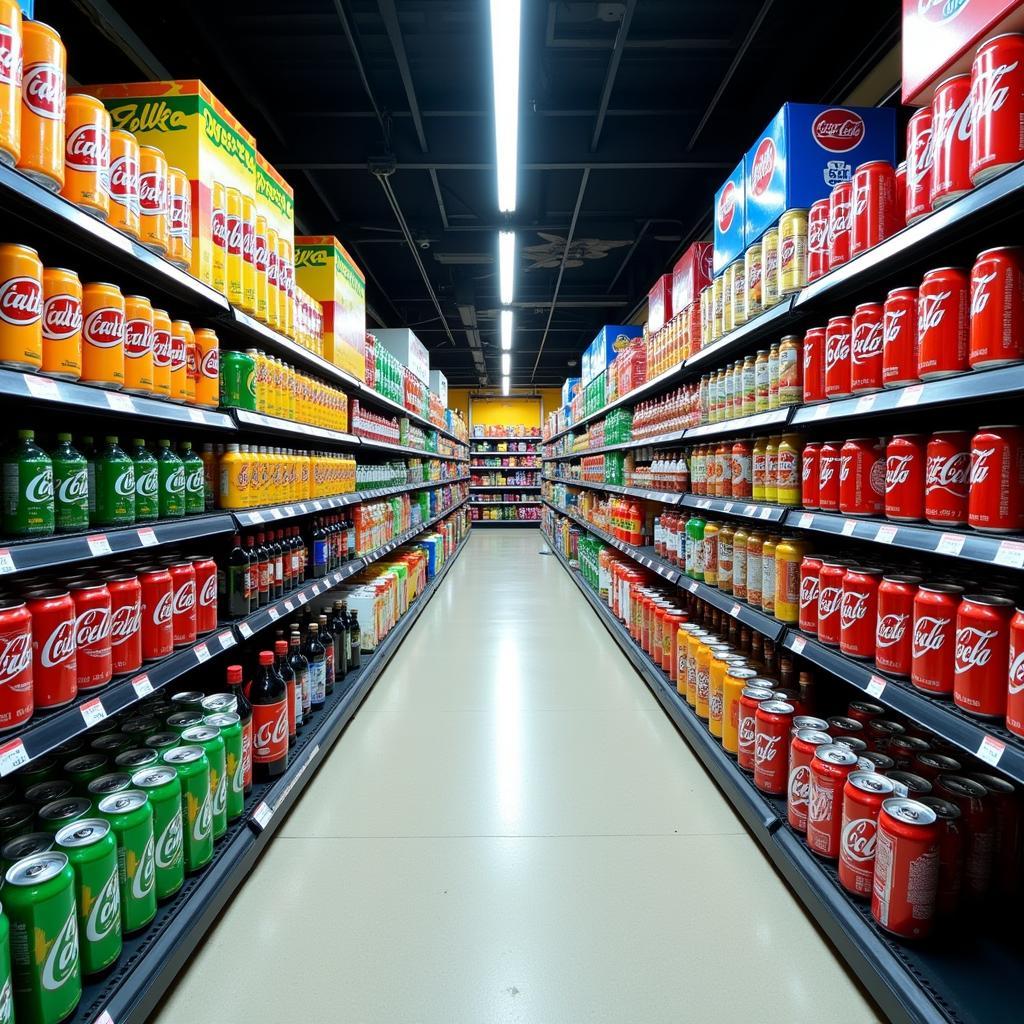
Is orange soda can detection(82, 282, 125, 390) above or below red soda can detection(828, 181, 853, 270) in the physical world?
below

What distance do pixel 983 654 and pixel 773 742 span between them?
0.93 m

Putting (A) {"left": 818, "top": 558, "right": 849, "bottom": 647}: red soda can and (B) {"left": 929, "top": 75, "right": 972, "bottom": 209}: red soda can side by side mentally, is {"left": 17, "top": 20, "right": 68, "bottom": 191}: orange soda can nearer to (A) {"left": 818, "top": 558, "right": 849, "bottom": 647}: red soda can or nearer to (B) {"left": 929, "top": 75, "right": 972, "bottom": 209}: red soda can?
(B) {"left": 929, "top": 75, "right": 972, "bottom": 209}: red soda can

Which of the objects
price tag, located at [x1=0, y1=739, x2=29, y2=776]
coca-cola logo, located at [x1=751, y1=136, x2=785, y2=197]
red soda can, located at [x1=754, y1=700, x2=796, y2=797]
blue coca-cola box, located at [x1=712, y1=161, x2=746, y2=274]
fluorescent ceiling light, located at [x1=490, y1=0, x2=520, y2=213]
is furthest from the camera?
blue coca-cola box, located at [x1=712, y1=161, x2=746, y2=274]

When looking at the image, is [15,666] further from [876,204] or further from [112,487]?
[876,204]

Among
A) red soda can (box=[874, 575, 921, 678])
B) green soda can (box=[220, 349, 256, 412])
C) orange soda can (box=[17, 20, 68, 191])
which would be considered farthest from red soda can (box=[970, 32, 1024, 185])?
green soda can (box=[220, 349, 256, 412])

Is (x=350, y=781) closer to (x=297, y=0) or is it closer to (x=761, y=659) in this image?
(x=761, y=659)

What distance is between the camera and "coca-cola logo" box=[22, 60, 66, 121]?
1.26 metres

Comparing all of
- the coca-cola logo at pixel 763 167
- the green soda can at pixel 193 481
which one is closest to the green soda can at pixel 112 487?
the green soda can at pixel 193 481

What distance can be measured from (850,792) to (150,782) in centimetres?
174

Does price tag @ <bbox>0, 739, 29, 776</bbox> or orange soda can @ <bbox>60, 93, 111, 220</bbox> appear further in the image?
orange soda can @ <bbox>60, 93, 111, 220</bbox>

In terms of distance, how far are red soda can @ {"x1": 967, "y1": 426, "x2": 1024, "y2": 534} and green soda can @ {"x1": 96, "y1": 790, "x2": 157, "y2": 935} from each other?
1.95 metres

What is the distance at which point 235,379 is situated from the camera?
227cm

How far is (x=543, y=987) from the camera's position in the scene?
1523 millimetres

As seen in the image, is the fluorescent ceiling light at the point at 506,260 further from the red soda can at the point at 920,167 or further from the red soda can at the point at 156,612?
the red soda can at the point at 156,612
